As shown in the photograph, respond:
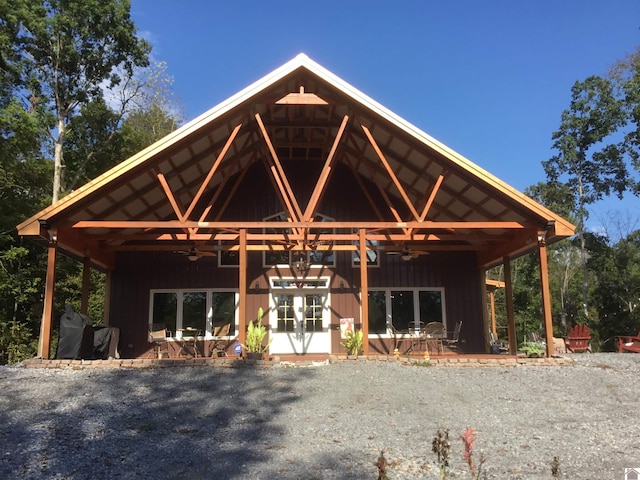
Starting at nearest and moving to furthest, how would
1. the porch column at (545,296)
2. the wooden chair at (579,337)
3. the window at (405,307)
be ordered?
1. the porch column at (545,296)
2. the wooden chair at (579,337)
3. the window at (405,307)

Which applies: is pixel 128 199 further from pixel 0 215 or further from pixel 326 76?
pixel 0 215

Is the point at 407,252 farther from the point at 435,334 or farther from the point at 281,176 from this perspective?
the point at 281,176

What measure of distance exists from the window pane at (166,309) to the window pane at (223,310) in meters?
1.06

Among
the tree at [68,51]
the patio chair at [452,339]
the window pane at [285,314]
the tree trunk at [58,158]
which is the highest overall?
the tree at [68,51]

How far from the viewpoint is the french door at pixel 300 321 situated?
14031mm

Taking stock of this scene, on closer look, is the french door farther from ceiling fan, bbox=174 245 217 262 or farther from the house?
ceiling fan, bbox=174 245 217 262

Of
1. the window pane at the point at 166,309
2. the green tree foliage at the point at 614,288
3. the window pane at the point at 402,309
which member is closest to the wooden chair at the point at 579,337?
the window pane at the point at 402,309

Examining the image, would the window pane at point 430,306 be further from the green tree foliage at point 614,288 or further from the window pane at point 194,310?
the green tree foliage at point 614,288

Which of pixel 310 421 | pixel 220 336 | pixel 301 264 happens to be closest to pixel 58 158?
pixel 220 336

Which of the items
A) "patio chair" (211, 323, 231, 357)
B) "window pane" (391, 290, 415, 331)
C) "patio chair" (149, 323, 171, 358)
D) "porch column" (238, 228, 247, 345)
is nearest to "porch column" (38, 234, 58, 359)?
"patio chair" (149, 323, 171, 358)

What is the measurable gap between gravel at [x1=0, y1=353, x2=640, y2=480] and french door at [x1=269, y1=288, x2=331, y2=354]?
4612 millimetres

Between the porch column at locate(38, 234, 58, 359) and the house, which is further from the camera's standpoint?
the house

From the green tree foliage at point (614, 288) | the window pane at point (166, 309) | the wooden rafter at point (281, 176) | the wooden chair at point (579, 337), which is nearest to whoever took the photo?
the wooden rafter at point (281, 176)

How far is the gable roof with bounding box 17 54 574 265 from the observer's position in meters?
10.5
